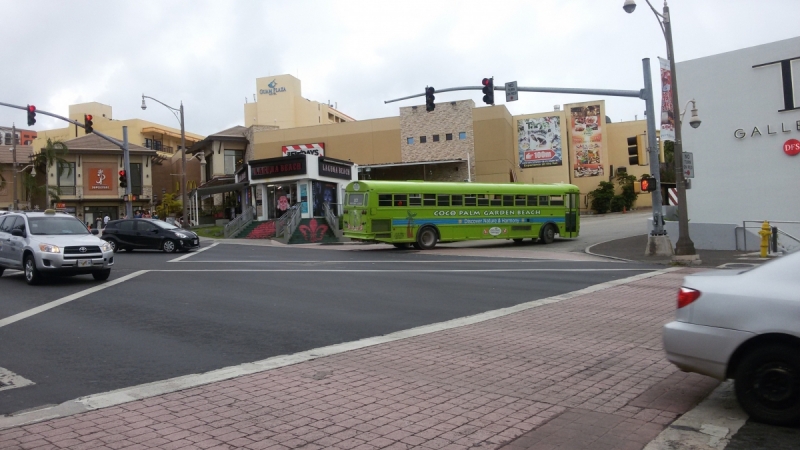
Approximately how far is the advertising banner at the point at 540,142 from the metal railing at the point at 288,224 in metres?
26.5

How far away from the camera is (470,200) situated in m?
28.5

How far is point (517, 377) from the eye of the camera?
668cm

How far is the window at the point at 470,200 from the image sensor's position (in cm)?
2833

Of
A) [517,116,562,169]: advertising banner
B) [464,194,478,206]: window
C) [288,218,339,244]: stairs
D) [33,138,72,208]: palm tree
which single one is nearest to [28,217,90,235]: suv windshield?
[464,194,478,206]: window

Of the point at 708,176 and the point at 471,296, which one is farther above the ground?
the point at 708,176

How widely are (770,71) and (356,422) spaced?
999 inches

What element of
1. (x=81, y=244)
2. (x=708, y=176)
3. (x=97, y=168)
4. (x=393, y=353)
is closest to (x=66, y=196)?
(x=97, y=168)

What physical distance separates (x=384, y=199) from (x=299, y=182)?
1610 centimetres

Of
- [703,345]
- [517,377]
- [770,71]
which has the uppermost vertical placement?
[770,71]

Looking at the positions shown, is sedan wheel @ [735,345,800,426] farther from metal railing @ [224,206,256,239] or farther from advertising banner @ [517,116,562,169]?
advertising banner @ [517,116,562,169]

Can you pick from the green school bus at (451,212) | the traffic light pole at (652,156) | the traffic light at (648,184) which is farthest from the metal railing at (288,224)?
the traffic light at (648,184)

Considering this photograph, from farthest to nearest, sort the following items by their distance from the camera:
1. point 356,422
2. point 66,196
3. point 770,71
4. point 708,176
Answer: point 66,196 < point 708,176 < point 770,71 < point 356,422

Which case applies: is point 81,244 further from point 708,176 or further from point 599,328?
point 708,176

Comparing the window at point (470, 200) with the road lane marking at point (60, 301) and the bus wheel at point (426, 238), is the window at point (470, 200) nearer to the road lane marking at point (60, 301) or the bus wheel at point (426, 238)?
the bus wheel at point (426, 238)
